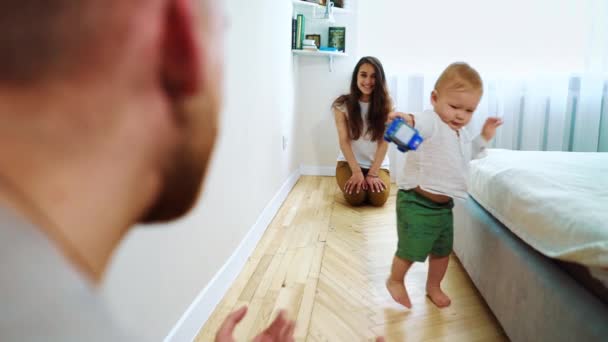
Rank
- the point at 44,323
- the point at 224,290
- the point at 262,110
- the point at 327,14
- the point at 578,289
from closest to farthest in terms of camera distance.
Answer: the point at 44,323 < the point at 578,289 < the point at 224,290 < the point at 262,110 < the point at 327,14

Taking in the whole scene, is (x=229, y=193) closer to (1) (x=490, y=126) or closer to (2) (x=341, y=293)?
(2) (x=341, y=293)

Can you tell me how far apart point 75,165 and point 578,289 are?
0.97 meters

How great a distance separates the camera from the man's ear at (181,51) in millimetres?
242

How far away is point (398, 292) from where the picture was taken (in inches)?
50.6

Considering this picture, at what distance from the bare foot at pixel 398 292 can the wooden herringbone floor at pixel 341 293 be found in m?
0.02

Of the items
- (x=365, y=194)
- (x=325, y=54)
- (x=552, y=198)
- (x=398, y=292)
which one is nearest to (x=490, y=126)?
(x=552, y=198)

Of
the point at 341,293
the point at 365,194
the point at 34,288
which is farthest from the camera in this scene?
the point at 365,194

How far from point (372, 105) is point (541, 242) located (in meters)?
1.50

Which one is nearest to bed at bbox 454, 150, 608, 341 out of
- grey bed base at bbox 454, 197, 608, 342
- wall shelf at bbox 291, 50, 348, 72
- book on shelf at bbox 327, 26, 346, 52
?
grey bed base at bbox 454, 197, 608, 342

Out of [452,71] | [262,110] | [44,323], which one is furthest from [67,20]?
[262,110]

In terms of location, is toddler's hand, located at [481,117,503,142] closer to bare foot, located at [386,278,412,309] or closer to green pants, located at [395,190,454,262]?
green pants, located at [395,190,454,262]

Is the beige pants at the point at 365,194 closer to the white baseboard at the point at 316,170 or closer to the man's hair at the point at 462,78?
the white baseboard at the point at 316,170

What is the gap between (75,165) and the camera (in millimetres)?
205

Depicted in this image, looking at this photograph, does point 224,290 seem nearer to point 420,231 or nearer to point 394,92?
point 420,231
